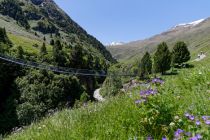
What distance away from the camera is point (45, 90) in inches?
4439

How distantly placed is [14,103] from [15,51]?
32.5 m

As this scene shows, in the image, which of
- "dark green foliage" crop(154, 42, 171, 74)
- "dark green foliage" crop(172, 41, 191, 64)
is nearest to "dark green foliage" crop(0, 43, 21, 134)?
"dark green foliage" crop(154, 42, 171, 74)

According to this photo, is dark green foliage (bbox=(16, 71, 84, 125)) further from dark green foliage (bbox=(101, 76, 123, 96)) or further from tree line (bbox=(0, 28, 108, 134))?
dark green foliage (bbox=(101, 76, 123, 96))

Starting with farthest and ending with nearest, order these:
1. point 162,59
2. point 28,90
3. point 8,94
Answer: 1. point 162,59
2. point 28,90
3. point 8,94

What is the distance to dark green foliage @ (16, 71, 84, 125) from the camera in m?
104

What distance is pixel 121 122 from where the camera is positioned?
244 inches

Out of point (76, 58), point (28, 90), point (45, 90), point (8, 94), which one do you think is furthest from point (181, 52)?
point (8, 94)

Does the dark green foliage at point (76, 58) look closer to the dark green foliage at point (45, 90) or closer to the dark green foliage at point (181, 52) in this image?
the dark green foliage at point (45, 90)

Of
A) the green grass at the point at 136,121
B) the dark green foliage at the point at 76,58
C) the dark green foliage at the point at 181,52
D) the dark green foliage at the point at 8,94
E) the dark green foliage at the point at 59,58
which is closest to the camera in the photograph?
the green grass at the point at 136,121

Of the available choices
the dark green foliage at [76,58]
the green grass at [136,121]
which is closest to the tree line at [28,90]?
the dark green foliage at [76,58]

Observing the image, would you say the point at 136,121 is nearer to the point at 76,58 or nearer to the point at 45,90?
the point at 45,90

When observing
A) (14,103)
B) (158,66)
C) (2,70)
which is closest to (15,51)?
(2,70)

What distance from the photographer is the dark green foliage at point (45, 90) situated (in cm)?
10363

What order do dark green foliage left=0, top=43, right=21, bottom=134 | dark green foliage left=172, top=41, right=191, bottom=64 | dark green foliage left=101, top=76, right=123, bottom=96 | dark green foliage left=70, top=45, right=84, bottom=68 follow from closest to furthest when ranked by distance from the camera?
1. dark green foliage left=101, top=76, right=123, bottom=96
2. dark green foliage left=0, top=43, right=21, bottom=134
3. dark green foliage left=172, top=41, right=191, bottom=64
4. dark green foliage left=70, top=45, right=84, bottom=68
